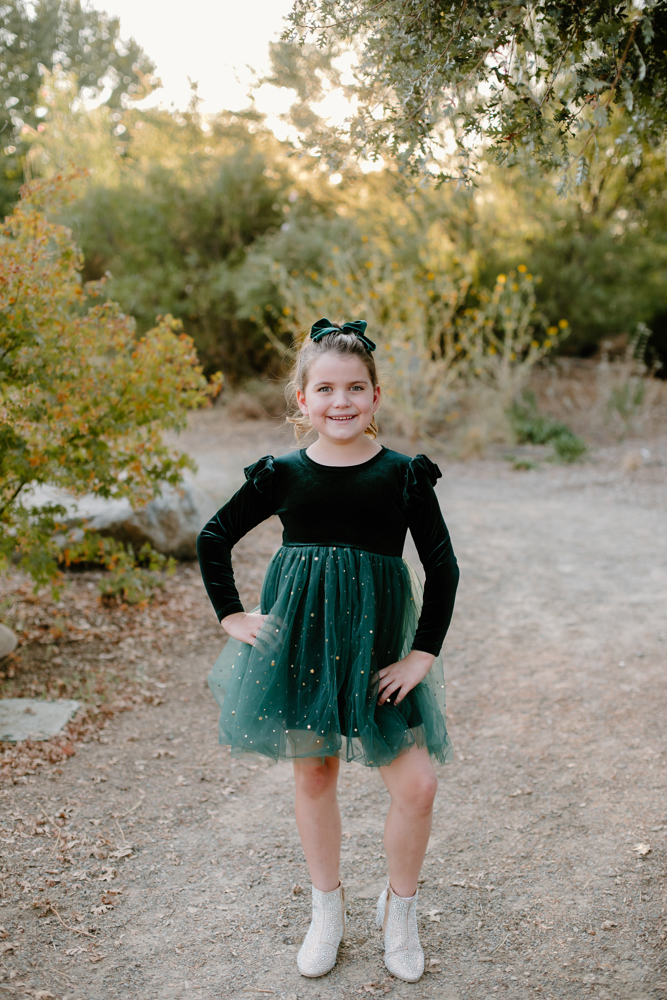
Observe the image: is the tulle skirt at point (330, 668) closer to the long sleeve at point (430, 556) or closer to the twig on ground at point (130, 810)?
the long sleeve at point (430, 556)

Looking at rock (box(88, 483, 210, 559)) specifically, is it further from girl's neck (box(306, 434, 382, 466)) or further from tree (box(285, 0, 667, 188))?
tree (box(285, 0, 667, 188))

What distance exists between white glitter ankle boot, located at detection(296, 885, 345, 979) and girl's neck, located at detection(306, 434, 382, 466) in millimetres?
1087

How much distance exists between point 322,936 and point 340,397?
4.44ft

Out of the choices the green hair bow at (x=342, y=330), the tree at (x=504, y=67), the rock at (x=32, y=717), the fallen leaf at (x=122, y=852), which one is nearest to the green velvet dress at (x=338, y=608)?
the green hair bow at (x=342, y=330)

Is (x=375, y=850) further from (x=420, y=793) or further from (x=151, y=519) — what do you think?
(x=151, y=519)

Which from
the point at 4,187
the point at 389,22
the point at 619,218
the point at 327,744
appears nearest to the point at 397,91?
the point at 389,22

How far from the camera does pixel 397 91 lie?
204cm

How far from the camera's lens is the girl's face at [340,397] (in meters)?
1.86

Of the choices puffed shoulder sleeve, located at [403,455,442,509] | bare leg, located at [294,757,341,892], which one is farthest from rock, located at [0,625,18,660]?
puffed shoulder sleeve, located at [403,455,442,509]

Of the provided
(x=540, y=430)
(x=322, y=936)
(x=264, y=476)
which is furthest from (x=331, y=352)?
(x=540, y=430)

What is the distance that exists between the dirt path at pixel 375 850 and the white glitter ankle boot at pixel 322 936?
0.11 ft

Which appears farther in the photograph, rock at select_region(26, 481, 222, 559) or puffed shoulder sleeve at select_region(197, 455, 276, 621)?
rock at select_region(26, 481, 222, 559)

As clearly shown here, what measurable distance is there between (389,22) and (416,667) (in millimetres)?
1618

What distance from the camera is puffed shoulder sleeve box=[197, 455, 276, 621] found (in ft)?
6.25
